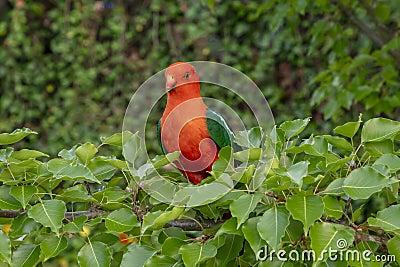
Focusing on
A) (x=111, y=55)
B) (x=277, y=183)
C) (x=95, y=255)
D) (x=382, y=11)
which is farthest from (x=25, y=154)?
(x=111, y=55)

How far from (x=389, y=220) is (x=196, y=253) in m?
0.33

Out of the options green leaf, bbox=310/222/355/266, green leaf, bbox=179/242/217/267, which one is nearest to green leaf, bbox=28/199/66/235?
green leaf, bbox=179/242/217/267

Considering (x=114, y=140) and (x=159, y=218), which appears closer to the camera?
(x=159, y=218)

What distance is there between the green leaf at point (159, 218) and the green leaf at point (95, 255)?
108 millimetres

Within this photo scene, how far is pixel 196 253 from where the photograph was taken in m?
1.05

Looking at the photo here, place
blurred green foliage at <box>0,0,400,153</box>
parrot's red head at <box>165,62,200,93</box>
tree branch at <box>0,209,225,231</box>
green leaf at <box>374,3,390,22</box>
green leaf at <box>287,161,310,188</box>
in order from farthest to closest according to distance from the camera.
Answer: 1. blurred green foliage at <box>0,0,400,153</box>
2. green leaf at <box>374,3,390,22</box>
3. parrot's red head at <box>165,62,200,93</box>
4. tree branch at <box>0,209,225,231</box>
5. green leaf at <box>287,161,310,188</box>

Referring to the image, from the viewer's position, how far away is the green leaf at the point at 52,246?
43.3 inches

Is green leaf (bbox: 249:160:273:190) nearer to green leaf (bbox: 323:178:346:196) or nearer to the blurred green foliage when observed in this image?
green leaf (bbox: 323:178:346:196)

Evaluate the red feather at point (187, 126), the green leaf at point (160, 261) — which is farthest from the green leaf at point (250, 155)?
the red feather at point (187, 126)

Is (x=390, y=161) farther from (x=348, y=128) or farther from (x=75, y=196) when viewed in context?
(x=75, y=196)

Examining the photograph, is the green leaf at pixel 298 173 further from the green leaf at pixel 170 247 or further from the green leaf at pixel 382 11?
the green leaf at pixel 382 11

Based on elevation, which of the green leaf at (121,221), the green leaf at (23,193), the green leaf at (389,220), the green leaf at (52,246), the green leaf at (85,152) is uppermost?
the green leaf at (85,152)

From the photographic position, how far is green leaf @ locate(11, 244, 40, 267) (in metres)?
1.15

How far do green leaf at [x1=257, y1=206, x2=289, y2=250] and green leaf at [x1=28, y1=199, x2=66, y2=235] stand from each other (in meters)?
0.35
